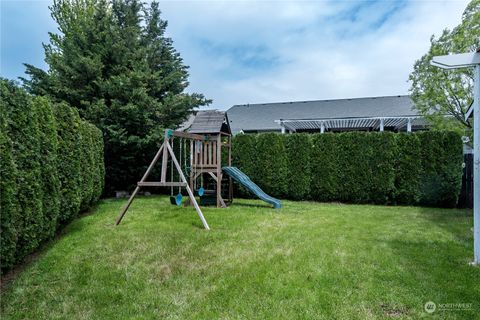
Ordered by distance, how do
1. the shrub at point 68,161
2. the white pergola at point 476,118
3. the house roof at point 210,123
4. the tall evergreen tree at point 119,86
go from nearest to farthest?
1. the white pergola at point 476,118
2. the shrub at point 68,161
3. the house roof at point 210,123
4. the tall evergreen tree at point 119,86

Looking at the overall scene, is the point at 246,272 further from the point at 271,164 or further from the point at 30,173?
the point at 271,164

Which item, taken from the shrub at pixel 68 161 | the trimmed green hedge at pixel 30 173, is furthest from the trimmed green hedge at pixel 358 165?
the trimmed green hedge at pixel 30 173

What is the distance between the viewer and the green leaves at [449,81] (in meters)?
10.0

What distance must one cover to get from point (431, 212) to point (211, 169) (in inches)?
213

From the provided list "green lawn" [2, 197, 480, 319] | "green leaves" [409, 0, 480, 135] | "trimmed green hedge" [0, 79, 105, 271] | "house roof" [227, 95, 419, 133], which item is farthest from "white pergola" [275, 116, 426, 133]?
Answer: "trimmed green hedge" [0, 79, 105, 271]

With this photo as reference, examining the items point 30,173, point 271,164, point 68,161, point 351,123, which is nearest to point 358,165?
point 271,164

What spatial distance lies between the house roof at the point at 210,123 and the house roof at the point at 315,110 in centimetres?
912

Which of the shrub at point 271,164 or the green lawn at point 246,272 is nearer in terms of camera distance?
the green lawn at point 246,272

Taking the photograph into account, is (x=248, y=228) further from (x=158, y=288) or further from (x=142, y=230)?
(x=158, y=288)

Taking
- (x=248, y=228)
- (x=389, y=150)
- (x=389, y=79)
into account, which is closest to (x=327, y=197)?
(x=389, y=150)

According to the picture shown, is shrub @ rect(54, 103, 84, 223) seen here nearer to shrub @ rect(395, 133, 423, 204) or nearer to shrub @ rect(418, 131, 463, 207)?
shrub @ rect(395, 133, 423, 204)

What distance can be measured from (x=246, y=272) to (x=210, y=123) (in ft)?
17.2

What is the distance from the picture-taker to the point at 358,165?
9109 mm

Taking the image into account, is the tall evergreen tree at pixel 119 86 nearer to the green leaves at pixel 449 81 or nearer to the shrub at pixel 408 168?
the shrub at pixel 408 168
